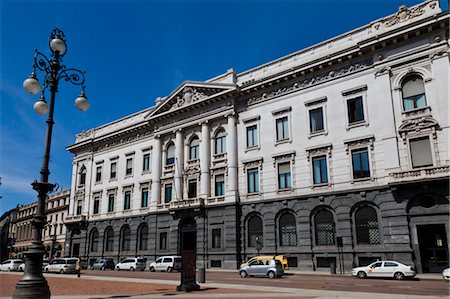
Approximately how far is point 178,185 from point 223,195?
6.38 m

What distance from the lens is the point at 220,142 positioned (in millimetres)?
42750

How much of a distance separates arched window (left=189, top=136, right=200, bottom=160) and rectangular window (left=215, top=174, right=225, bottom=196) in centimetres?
424

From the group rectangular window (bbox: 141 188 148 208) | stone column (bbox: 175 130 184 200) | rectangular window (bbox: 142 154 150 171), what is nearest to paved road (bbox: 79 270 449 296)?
stone column (bbox: 175 130 184 200)

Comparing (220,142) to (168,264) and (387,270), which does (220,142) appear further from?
(387,270)

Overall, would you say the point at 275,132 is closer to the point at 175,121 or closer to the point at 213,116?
the point at 213,116

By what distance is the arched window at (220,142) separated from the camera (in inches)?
1661

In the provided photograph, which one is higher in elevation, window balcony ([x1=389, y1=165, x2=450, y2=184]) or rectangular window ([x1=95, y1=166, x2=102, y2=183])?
rectangular window ([x1=95, y1=166, x2=102, y2=183])

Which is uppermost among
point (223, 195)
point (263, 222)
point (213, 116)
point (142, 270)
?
point (213, 116)

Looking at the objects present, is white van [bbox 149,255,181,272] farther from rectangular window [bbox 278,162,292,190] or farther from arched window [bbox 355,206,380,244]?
arched window [bbox 355,206,380,244]

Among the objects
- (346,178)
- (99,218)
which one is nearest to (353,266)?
(346,178)

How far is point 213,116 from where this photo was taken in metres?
42.9

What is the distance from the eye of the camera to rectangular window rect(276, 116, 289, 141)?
37.7m

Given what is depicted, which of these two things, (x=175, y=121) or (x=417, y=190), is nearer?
(x=417, y=190)

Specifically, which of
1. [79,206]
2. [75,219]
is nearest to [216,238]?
[75,219]
